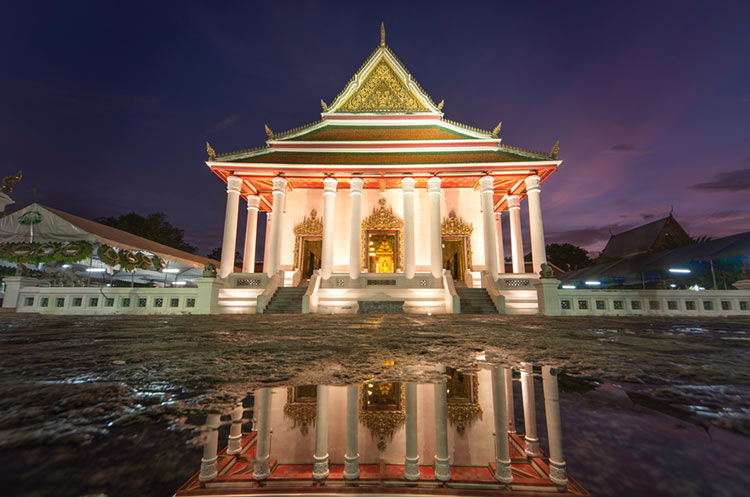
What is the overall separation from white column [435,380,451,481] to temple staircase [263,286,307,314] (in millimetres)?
9672

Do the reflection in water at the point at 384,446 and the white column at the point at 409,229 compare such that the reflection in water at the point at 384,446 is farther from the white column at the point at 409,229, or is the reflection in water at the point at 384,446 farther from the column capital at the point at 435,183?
the column capital at the point at 435,183

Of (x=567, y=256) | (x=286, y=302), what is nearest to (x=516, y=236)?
(x=286, y=302)

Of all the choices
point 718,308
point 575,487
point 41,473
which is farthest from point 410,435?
point 718,308

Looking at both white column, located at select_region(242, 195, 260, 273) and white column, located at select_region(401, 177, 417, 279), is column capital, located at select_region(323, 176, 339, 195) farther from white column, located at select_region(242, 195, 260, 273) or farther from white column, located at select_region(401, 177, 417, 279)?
white column, located at select_region(242, 195, 260, 273)

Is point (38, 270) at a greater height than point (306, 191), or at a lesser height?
lesser

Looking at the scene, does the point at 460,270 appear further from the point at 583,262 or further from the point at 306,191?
the point at 583,262

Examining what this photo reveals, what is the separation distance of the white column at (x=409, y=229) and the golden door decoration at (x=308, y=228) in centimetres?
498

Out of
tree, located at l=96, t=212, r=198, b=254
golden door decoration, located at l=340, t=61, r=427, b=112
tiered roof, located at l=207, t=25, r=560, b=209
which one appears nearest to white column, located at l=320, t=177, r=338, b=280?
tiered roof, located at l=207, t=25, r=560, b=209

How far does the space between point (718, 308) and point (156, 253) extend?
1849 centimetres

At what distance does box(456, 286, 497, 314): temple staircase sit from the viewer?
10.3m

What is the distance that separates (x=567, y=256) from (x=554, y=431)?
51771 millimetres

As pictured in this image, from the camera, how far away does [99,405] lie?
941mm

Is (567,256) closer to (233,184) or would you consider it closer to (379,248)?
(379,248)

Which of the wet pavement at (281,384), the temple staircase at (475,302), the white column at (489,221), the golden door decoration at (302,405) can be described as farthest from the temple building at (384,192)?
the golden door decoration at (302,405)
